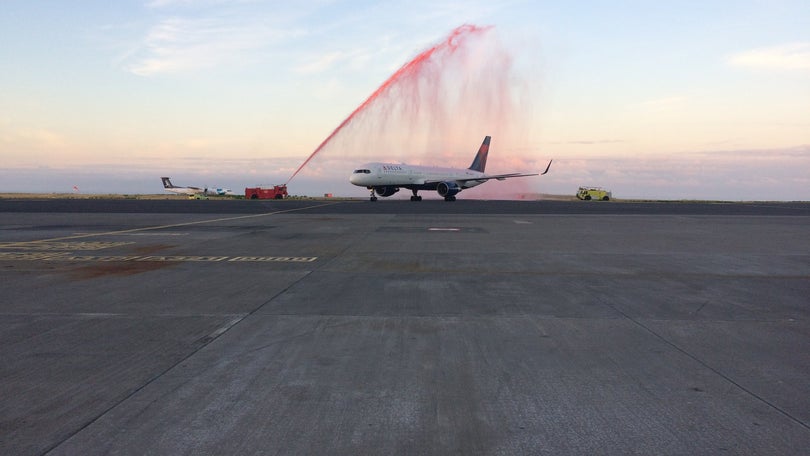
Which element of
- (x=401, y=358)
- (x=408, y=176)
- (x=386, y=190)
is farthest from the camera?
(x=386, y=190)

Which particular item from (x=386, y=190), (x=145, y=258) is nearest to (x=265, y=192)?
(x=386, y=190)

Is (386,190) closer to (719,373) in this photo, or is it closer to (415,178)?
(415,178)

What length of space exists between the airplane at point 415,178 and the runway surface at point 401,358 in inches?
1775

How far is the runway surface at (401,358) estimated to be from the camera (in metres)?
4.23

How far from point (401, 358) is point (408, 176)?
→ 5598 centimetres

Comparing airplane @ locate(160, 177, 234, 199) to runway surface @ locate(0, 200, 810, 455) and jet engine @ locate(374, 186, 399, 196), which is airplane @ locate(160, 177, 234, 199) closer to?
jet engine @ locate(374, 186, 399, 196)

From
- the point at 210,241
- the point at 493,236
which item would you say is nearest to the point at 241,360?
the point at 210,241

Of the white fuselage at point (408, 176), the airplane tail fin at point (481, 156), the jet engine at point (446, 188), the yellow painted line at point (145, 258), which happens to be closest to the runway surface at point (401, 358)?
the yellow painted line at point (145, 258)

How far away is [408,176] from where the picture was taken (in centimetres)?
6159

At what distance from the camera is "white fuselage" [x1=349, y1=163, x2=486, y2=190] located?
191 feet

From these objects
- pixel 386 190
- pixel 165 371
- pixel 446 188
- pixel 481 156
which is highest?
pixel 481 156

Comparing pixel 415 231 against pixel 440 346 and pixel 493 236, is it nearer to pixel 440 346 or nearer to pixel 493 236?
pixel 493 236

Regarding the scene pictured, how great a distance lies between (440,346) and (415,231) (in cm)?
1701

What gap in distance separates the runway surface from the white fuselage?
147ft
